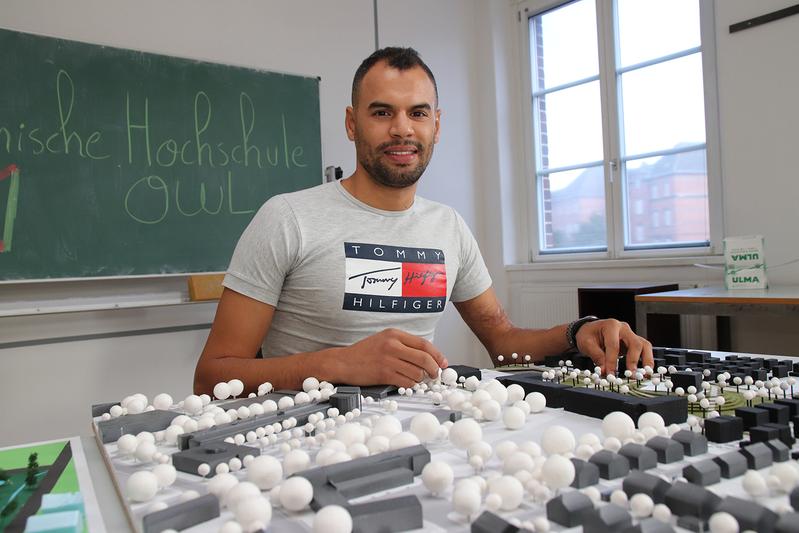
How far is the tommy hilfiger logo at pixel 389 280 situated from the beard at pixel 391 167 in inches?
6.5

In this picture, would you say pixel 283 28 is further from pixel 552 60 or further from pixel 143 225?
pixel 552 60

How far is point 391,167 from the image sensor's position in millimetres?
1490

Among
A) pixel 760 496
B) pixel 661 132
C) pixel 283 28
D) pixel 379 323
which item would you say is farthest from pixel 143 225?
pixel 661 132

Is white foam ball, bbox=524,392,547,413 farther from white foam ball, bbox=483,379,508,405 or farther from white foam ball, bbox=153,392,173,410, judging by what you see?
white foam ball, bbox=153,392,173,410

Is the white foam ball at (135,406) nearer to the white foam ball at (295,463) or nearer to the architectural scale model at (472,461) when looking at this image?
the architectural scale model at (472,461)

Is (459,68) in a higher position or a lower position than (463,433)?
higher

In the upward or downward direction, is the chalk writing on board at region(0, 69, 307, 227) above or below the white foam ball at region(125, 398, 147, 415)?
above

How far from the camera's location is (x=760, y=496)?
1.58 ft

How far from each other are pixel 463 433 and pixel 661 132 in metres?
3.37

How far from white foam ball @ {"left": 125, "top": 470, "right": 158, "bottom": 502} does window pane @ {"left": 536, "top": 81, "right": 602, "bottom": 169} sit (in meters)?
3.70

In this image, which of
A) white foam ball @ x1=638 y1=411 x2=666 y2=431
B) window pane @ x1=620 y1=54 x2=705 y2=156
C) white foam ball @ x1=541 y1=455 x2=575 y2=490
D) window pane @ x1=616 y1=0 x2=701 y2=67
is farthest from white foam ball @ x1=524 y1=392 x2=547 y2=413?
window pane @ x1=616 y1=0 x2=701 y2=67

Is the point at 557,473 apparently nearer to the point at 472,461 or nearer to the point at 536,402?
the point at 472,461

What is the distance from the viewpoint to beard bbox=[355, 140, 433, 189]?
1494 millimetres

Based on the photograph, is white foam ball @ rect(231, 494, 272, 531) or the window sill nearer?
white foam ball @ rect(231, 494, 272, 531)
